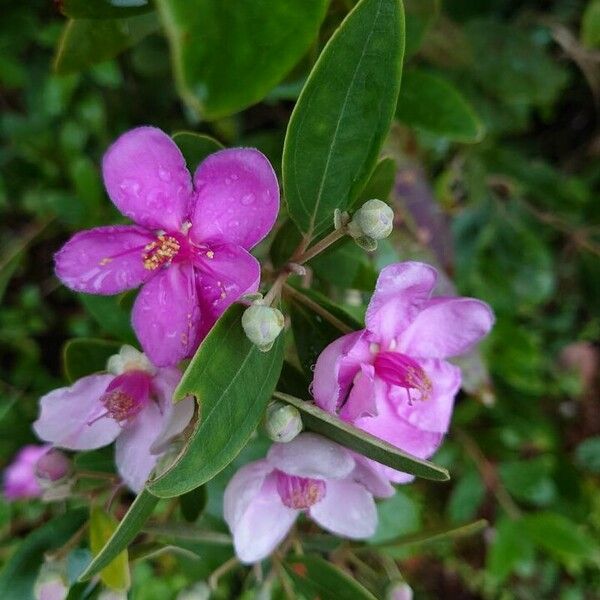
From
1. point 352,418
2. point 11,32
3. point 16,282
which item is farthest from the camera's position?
point 16,282

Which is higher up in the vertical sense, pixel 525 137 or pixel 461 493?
pixel 525 137

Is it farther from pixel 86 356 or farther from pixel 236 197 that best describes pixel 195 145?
pixel 86 356

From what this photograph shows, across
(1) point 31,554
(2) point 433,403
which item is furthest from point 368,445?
(1) point 31,554

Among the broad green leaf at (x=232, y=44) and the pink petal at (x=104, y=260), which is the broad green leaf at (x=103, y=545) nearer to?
the pink petal at (x=104, y=260)

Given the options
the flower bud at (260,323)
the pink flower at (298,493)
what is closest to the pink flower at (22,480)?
the pink flower at (298,493)

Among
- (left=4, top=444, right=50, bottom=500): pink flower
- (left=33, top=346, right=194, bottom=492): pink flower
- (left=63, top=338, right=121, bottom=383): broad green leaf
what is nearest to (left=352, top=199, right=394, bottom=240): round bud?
(left=33, top=346, right=194, bottom=492): pink flower

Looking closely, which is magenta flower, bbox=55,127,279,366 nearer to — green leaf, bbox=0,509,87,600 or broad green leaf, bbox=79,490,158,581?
broad green leaf, bbox=79,490,158,581

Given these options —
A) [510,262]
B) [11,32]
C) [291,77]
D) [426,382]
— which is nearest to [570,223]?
[510,262]

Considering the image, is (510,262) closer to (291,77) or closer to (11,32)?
(291,77)
